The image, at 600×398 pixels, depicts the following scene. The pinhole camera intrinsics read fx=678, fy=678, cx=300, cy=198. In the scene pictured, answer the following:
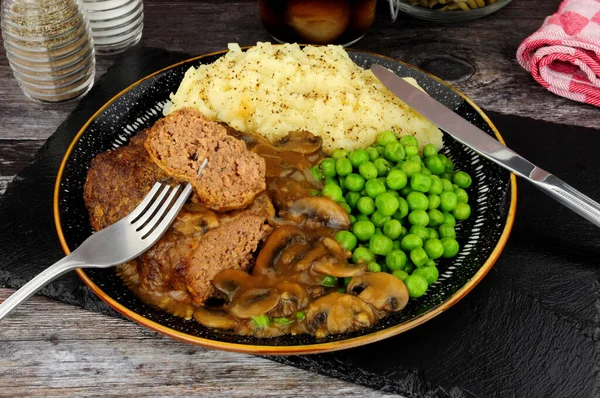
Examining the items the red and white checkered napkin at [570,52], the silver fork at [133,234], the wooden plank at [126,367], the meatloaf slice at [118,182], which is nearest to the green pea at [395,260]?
the wooden plank at [126,367]

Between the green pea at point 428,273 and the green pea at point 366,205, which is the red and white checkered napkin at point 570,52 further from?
the green pea at point 428,273

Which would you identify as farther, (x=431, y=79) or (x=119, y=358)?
(x=431, y=79)

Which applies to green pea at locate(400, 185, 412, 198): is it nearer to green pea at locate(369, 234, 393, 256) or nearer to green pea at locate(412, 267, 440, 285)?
green pea at locate(369, 234, 393, 256)

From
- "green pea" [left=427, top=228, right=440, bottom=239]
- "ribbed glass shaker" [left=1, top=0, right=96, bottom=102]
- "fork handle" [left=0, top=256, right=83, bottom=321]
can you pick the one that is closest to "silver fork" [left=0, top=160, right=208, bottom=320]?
"fork handle" [left=0, top=256, right=83, bottom=321]

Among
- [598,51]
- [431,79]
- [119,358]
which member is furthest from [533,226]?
[119,358]

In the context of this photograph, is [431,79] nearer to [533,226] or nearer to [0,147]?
[533,226]

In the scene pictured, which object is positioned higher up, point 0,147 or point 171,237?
point 171,237
